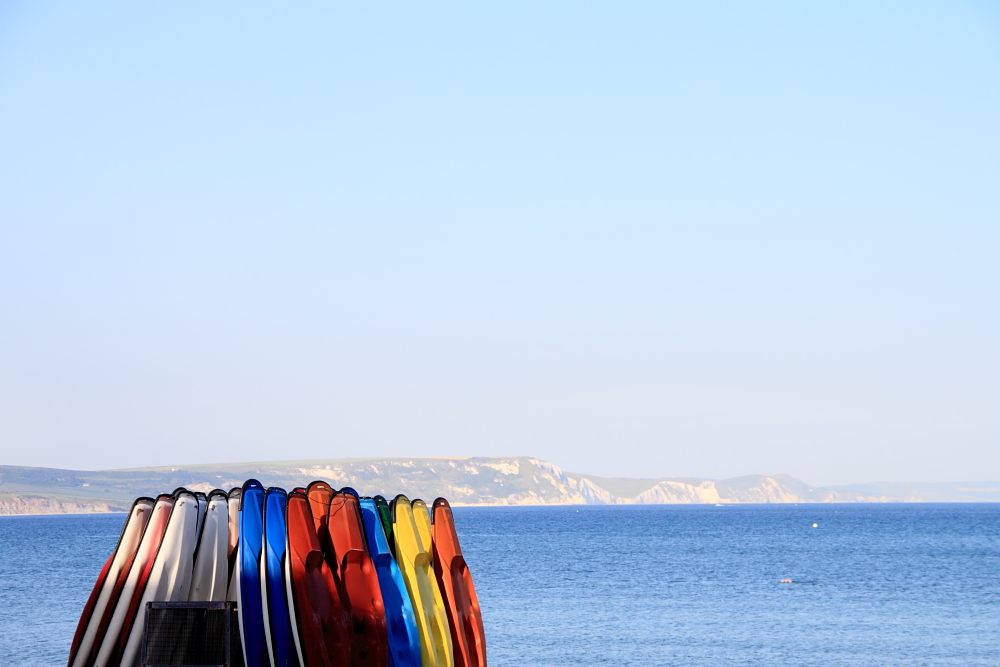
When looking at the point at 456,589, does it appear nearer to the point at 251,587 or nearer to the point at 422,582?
the point at 422,582

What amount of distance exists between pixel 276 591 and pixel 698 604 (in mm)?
29037

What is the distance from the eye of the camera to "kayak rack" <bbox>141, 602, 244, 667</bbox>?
541 cm

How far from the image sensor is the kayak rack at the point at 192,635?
541 centimetres

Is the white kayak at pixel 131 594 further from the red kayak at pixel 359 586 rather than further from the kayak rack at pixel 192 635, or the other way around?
the red kayak at pixel 359 586

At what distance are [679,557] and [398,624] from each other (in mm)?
54981

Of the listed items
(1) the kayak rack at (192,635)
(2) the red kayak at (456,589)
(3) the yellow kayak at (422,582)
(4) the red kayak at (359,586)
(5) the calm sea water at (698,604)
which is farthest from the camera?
(5) the calm sea water at (698,604)

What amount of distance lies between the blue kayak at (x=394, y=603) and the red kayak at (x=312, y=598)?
0.31 metres

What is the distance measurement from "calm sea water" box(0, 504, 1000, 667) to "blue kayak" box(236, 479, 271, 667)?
568 inches

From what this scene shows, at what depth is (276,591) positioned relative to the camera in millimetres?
5523

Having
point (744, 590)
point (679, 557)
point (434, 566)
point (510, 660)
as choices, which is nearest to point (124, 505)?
point (679, 557)

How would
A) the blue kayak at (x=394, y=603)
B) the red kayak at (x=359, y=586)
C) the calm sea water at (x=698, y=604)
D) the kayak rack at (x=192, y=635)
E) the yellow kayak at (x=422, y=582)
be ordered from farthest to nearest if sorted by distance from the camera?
the calm sea water at (x=698, y=604) → the yellow kayak at (x=422, y=582) → the blue kayak at (x=394, y=603) → the red kayak at (x=359, y=586) → the kayak rack at (x=192, y=635)

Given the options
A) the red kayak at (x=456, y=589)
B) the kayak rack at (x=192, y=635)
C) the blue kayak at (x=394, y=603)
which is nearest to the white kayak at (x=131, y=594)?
the kayak rack at (x=192, y=635)

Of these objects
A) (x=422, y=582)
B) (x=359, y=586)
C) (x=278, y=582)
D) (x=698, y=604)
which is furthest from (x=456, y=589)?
(x=698, y=604)

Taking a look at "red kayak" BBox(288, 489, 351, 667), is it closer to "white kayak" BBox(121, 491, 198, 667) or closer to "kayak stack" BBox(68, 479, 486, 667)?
"kayak stack" BBox(68, 479, 486, 667)
